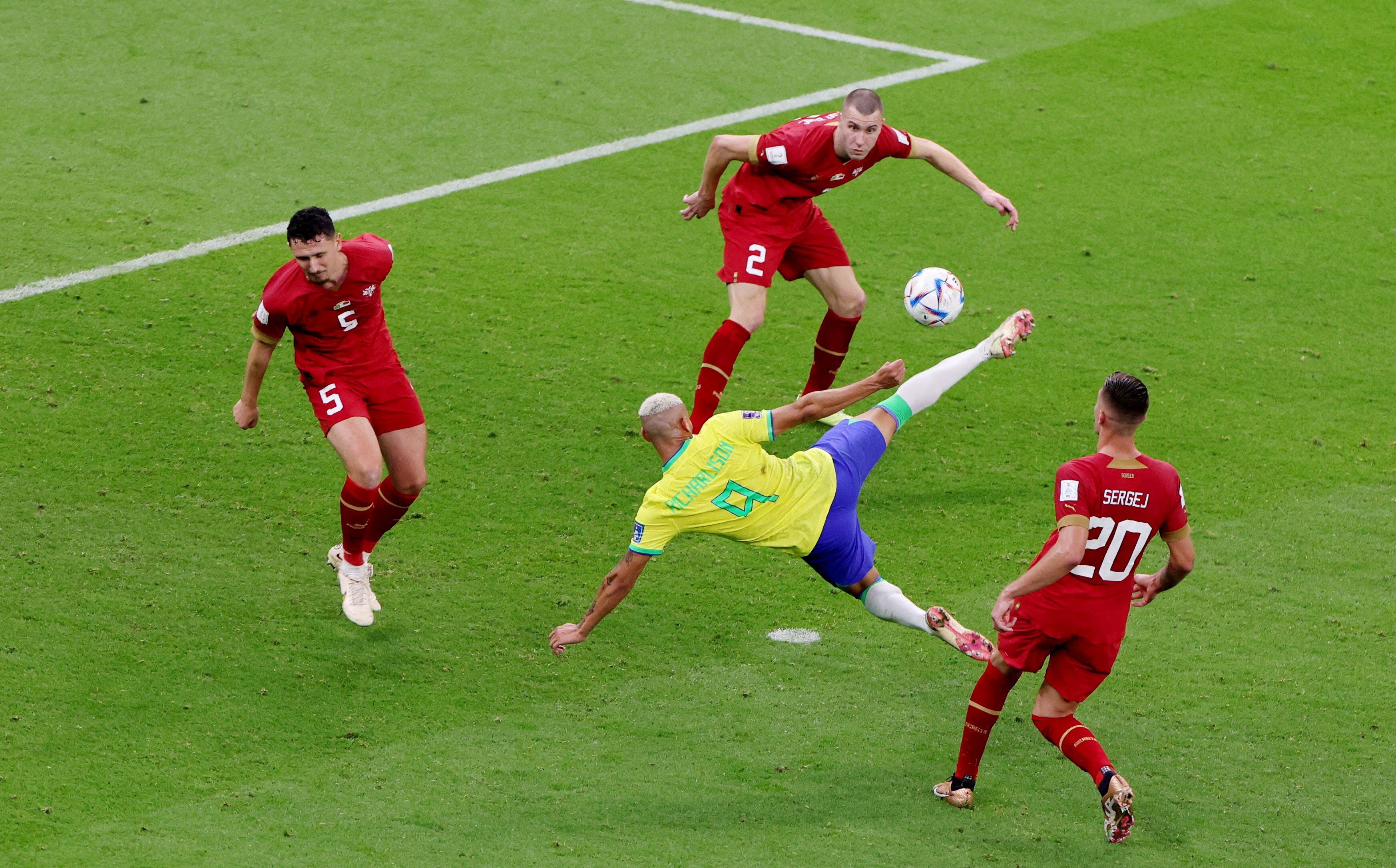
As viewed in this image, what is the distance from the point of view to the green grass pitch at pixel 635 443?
617cm

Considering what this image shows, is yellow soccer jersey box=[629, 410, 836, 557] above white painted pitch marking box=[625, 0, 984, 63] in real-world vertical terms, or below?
below

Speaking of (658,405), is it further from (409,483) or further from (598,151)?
(598,151)

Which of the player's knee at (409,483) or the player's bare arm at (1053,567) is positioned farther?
the player's knee at (409,483)

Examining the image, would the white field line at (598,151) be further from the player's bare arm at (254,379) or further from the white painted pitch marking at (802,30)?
the player's bare arm at (254,379)

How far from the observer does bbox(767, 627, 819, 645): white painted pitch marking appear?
24.1ft

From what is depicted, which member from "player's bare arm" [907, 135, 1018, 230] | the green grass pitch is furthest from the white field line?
"player's bare arm" [907, 135, 1018, 230]

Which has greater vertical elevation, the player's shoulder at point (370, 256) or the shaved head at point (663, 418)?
the player's shoulder at point (370, 256)

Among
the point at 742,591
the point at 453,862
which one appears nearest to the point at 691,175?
the point at 742,591

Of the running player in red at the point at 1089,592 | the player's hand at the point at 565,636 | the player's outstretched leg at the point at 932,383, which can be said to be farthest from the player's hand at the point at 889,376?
the player's hand at the point at 565,636

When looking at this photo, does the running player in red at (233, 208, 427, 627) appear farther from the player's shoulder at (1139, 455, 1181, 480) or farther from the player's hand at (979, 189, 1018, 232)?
the player's shoulder at (1139, 455, 1181, 480)

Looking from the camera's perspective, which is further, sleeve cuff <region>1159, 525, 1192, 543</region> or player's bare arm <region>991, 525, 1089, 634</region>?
sleeve cuff <region>1159, 525, 1192, 543</region>

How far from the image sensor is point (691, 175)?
484 inches

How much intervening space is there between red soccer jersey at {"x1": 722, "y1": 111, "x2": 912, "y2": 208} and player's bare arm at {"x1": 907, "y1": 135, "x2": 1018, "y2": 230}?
7 centimetres

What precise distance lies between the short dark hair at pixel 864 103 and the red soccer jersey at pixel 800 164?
8.0 inches
